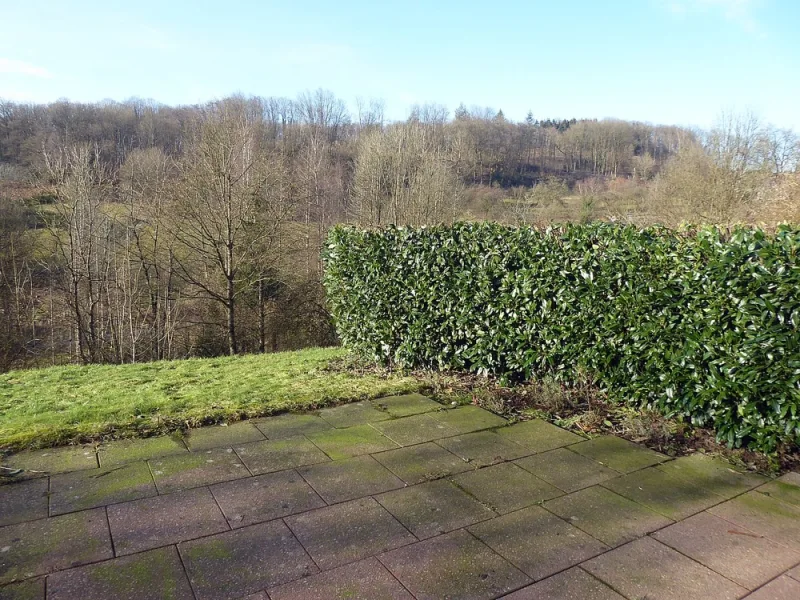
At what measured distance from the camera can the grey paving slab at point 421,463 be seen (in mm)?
3785

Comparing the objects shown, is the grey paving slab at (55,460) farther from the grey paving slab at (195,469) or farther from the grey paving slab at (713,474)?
the grey paving slab at (713,474)

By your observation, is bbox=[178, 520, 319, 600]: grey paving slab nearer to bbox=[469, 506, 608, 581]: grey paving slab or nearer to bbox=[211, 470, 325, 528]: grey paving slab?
bbox=[211, 470, 325, 528]: grey paving slab

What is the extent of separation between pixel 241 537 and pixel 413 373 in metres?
4.02

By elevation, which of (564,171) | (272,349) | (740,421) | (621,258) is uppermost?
(564,171)

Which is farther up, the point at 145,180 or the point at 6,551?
the point at 145,180

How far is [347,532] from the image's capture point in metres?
2.99

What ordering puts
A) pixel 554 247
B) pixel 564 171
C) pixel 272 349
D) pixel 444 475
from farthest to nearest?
pixel 564 171, pixel 272 349, pixel 554 247, pixel 444 475

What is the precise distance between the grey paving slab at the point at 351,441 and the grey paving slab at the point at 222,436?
0.50m

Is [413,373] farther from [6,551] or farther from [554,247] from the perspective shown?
[6,551]

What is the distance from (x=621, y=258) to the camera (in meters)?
4.86

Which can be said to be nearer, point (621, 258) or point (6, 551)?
point (6, 551)

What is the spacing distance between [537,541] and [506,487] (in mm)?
667

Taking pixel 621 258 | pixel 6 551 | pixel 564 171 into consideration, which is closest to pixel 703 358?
pixel 621 258

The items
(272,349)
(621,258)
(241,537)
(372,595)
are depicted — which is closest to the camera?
(372,595)
